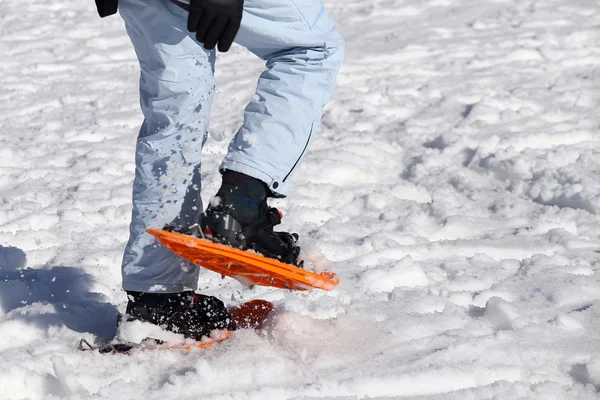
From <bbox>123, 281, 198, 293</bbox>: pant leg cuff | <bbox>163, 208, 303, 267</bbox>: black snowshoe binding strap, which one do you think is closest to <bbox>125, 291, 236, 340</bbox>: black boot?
<bbox>123, 281, 198, 293</bbox>: pant leg cuff

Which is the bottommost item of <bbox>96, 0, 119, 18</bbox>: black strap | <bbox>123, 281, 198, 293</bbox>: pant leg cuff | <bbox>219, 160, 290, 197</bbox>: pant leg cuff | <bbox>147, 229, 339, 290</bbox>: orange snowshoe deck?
<bbox>123, 281, 198, 293</bbox>: pant leg cuff

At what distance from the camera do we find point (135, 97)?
17.9 feet

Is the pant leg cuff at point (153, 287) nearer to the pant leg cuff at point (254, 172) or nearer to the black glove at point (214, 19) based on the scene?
the pant leg cuff at point (254, 172)

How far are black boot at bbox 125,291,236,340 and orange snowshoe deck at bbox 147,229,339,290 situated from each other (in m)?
0.23

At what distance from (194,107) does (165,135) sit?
0.12m

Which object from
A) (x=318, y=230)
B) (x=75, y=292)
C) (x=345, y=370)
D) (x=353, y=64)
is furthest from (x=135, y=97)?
(x=345, y=370)

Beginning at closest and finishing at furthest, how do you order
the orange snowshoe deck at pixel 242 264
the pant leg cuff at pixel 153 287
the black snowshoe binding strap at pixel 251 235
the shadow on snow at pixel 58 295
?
the orange snowshoe deck at pixel 242 264
the black snowshoe binding strap at pixel 251 235
the pant leg cuff at pixel 153 287
the shadow on snow at pixel 58 295

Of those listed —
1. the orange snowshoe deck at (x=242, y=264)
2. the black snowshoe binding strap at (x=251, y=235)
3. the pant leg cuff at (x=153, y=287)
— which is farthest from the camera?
the pant leg cuff at (x=153, y=287)

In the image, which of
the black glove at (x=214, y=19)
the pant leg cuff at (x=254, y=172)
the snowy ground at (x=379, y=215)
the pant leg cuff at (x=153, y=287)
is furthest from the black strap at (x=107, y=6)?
the snowy ground at (x=379, y=215)

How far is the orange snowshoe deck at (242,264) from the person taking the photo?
1929mm

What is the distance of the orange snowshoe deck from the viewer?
1.93 m

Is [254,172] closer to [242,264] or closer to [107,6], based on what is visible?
[242,264]

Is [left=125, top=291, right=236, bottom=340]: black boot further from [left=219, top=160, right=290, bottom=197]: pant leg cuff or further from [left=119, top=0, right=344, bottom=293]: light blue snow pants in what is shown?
[left=219, top=160, right=290, bottom=197]: pant leg cuff

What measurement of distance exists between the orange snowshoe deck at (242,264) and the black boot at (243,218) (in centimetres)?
6
